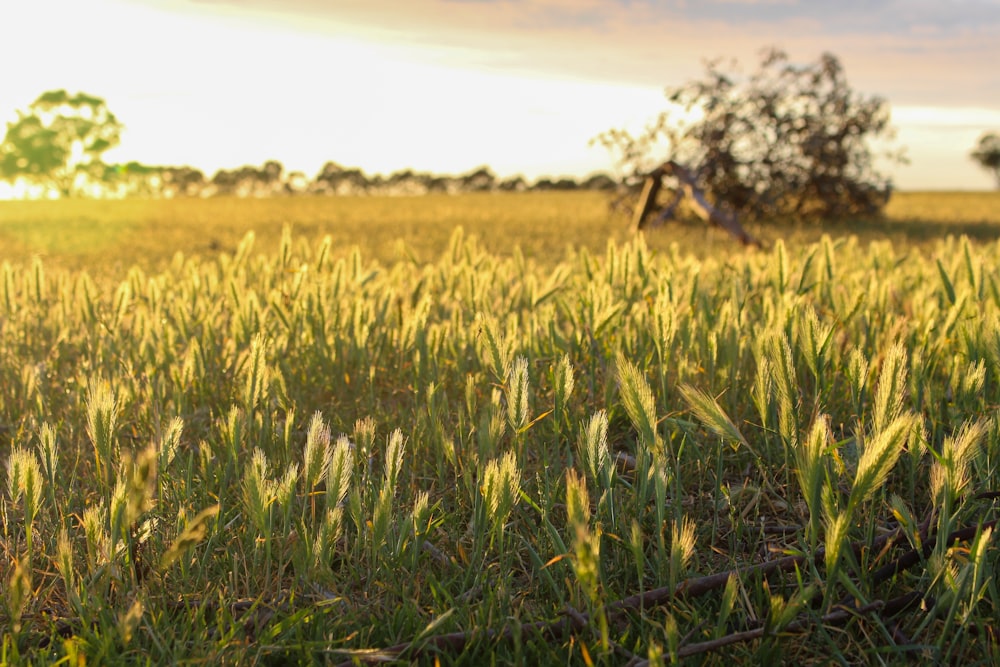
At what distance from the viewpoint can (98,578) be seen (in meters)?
1.33

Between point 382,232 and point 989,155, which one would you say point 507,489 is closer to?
point 382,232

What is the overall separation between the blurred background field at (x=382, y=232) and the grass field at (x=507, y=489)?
286 centimetres

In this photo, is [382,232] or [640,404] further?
[382,232]

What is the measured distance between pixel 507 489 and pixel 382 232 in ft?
24.1

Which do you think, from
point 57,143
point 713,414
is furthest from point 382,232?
point 57,143

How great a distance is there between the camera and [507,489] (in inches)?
49.7

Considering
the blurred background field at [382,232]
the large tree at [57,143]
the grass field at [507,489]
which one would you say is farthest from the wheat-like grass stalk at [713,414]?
the large tree at [57,143]

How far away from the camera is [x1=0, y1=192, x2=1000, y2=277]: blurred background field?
252 inches

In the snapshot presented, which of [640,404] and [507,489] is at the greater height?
[640,404]

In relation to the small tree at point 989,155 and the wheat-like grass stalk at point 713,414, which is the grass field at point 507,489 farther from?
the small tree at point 989,155

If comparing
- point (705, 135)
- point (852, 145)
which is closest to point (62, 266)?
point (705, 135)

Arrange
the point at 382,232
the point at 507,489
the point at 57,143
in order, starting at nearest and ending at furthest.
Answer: the point at 507,489
the point at 382,232
the point at 57,143

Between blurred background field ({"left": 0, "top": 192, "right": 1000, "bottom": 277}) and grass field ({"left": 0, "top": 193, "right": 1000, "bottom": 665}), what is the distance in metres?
2.86

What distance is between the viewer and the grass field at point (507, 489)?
116cm
